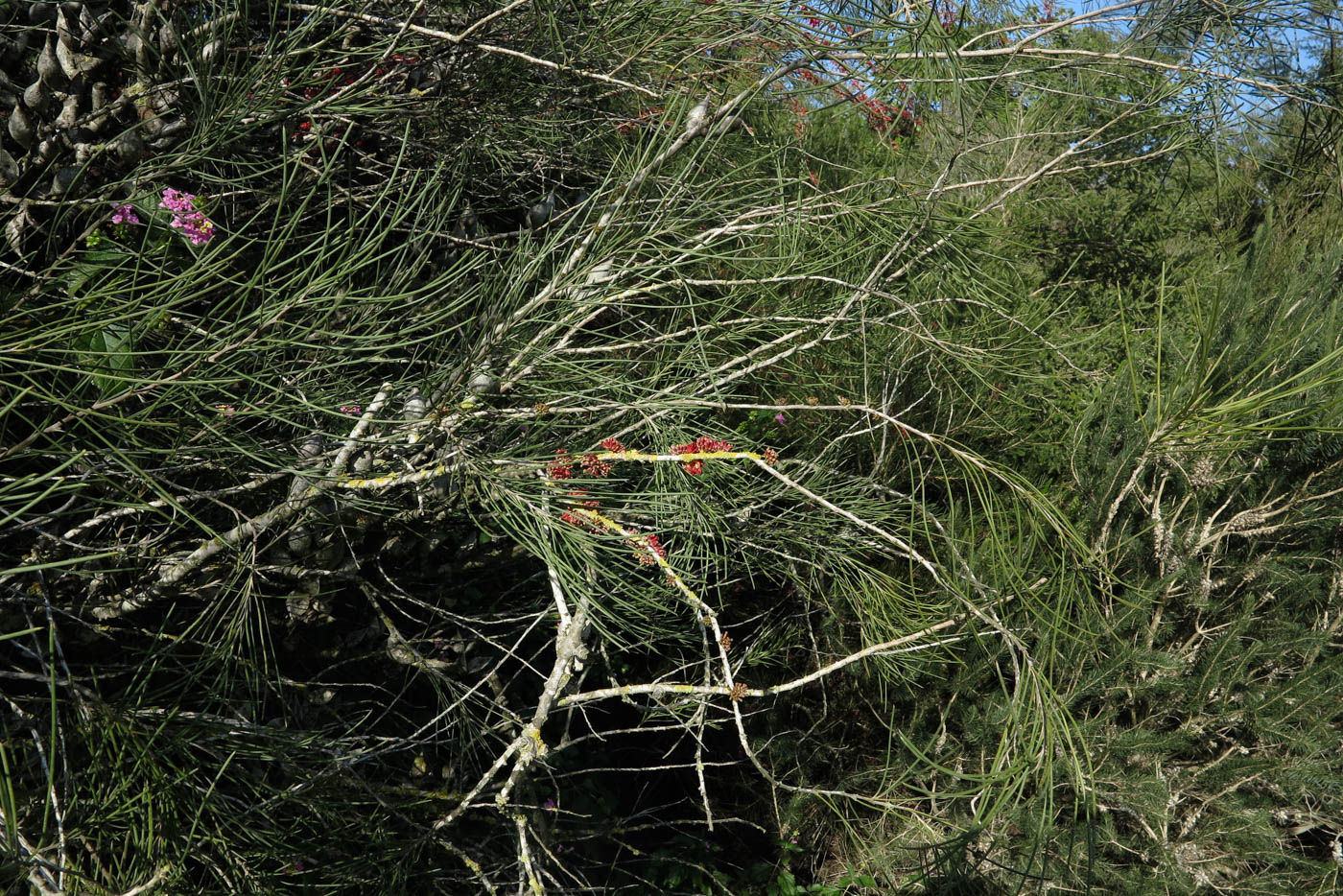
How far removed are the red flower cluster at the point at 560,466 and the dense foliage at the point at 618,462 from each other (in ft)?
0.10

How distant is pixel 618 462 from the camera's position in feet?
5.58

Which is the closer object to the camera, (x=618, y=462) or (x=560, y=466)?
(x=560, y=466)

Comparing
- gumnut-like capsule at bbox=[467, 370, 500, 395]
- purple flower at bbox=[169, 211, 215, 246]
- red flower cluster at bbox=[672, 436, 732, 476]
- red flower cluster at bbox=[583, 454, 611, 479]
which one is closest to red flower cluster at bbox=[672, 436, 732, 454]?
red flower cluster at bbox=[672, 436, 732, 476]

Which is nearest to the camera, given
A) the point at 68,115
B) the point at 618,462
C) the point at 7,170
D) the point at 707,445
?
the point at 7,170

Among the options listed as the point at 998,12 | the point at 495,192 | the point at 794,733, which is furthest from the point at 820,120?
the point at 794,733

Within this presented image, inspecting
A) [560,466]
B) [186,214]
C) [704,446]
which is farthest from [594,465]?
[186,214]

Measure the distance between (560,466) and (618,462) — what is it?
0.94 ft

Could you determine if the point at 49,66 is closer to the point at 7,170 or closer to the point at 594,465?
the point at 7,170

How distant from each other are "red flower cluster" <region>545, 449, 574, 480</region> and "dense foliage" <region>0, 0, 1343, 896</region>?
0.03 metres

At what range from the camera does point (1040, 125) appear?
3.35 metres

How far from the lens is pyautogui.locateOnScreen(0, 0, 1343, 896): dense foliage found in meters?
1.12

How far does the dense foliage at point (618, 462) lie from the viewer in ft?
3.69

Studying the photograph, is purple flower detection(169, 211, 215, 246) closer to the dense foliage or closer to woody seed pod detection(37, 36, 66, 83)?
the dense foliage

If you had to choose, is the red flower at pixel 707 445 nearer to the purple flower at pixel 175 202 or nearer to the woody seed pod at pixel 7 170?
the purple flower at pixel 175 202
